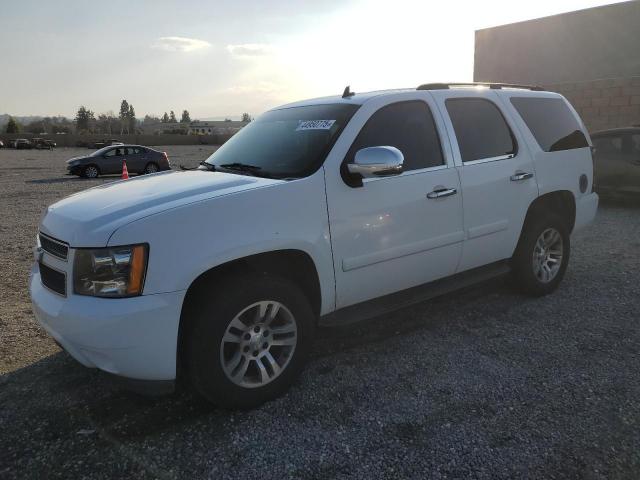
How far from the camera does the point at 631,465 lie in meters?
2.51

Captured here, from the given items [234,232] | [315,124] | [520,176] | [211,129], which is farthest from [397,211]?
[211,129]

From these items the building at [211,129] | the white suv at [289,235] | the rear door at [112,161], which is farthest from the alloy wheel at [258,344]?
the building at [211,129]

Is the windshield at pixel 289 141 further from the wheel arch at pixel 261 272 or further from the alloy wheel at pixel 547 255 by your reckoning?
the alloy wheel at pixel 547 255

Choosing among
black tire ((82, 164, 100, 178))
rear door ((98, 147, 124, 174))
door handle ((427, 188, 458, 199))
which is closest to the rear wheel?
rear door ((98, 147, 124, 174))

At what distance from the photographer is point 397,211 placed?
3504mm

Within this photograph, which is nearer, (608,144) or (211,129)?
(608,144)

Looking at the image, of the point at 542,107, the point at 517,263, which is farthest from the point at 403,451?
the point at 542,107

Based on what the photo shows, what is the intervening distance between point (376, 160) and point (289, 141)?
2.75ft

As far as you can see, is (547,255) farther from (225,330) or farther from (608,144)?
(608,144)

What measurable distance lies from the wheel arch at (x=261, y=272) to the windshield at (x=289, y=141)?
1.81ft

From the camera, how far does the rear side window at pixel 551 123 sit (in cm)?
471

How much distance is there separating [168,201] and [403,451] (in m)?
1.89

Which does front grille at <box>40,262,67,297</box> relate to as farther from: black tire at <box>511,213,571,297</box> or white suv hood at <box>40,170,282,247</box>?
black tire at <box>511,213,571,297</box>

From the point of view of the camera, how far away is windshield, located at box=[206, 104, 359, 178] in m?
3.37
